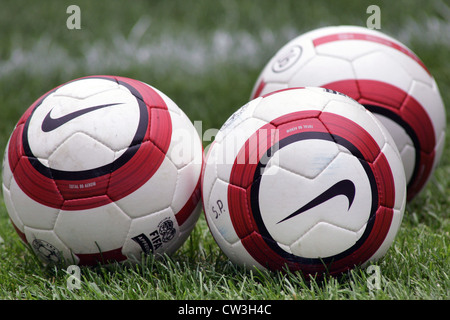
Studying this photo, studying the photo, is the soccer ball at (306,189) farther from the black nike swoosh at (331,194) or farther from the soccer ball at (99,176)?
the soccer ball at (99,176)

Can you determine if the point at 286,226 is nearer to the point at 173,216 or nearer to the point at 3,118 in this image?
the point at 173,216

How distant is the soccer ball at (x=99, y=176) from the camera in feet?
10.0

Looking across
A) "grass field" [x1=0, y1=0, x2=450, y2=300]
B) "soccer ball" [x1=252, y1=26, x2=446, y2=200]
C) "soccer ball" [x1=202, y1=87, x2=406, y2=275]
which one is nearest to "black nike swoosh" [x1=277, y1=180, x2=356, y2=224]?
"soccer ball" [x1=202, y1=87, x2=406, y2=275]

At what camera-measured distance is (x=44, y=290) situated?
3.12m

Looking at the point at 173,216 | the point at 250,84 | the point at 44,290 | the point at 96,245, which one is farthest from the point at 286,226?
the point at 250,84

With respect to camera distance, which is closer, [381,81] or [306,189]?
[306,189]

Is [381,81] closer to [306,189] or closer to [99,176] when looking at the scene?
Answer: [306,189]

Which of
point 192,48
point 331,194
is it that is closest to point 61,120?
point 331,194

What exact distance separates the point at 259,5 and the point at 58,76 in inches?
118

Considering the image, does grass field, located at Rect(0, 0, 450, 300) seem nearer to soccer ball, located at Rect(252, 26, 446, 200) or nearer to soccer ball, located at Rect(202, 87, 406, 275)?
soccer ball, located at Rect(252, 26, 446, 200)

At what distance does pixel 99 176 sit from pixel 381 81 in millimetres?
2061

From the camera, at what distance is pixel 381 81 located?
394 centimetres

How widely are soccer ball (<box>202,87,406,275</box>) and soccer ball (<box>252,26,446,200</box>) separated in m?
0.82

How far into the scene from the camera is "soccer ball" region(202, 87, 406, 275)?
9.41ft
